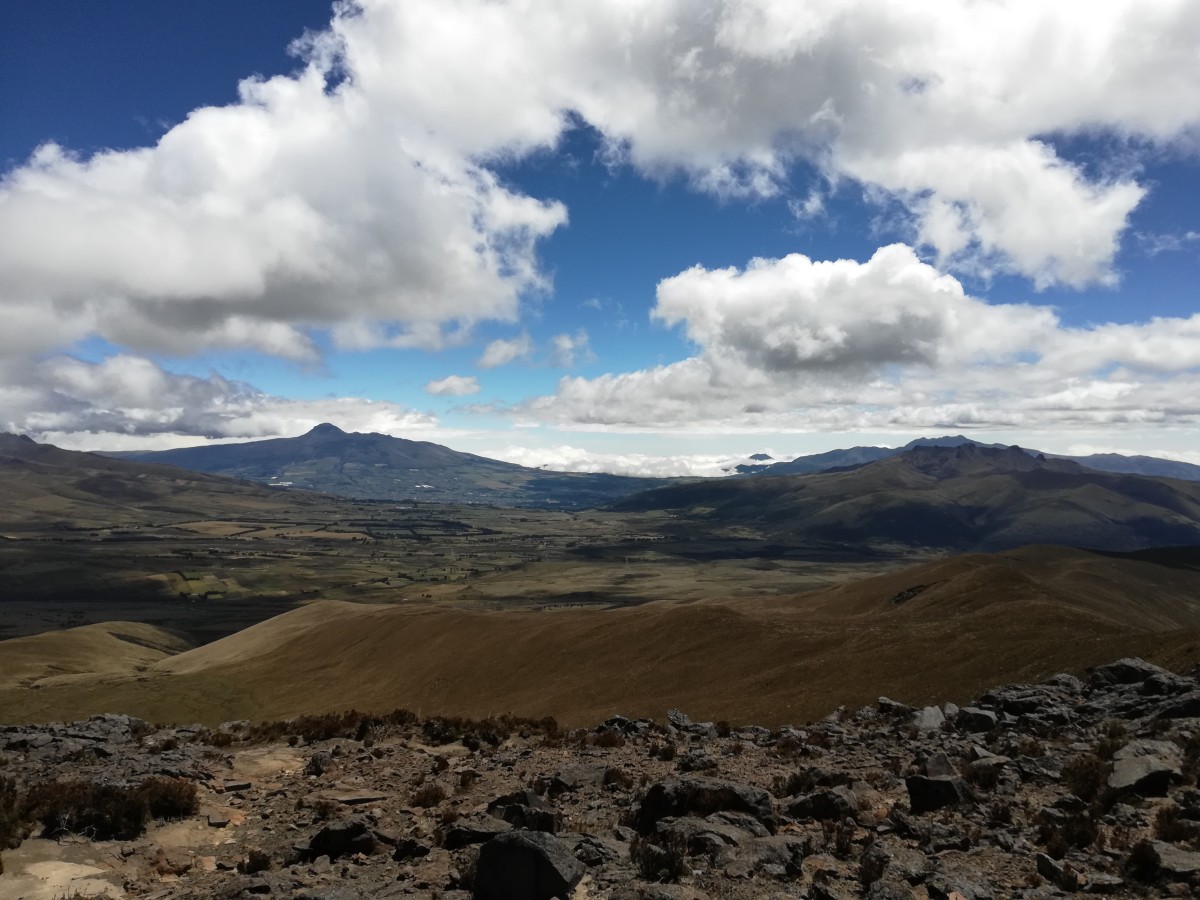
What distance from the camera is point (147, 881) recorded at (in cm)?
1463

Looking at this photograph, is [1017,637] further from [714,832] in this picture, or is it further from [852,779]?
[714,832]

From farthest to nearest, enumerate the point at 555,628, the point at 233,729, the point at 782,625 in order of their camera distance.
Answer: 1. the point at 555,628
2. the point at 782,625
3. the point at 233,729

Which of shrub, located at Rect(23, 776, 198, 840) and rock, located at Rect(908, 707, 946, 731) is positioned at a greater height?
shrub, located at Rect(23, 776, 198, 840)

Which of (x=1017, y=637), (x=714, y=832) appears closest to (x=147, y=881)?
(x=714, y=832)

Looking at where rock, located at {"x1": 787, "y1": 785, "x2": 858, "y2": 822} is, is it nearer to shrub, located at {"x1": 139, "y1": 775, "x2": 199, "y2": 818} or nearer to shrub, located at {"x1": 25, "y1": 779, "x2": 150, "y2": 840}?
shrub, located at {"x1": 139, "y1": 775, "x2": 199, "y2": 818}

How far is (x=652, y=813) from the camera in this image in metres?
16.9

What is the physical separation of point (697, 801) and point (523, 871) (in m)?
5.96

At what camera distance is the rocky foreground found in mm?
13172

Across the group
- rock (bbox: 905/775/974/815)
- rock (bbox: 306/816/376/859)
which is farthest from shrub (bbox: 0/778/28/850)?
rock (bbox: 905/775/974/815)

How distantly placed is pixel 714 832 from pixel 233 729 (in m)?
26.3

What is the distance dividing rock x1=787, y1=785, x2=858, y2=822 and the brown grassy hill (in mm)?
17277

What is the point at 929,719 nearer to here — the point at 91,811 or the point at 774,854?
the point at 774,854

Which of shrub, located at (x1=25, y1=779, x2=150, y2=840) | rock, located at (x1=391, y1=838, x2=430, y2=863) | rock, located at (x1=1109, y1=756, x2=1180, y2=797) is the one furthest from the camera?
shrub, located at (x1=25, y1=779, x2=150, y2=840)

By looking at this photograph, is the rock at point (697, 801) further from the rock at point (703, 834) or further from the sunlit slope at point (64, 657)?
the sunlit slope at point (64, 657)
